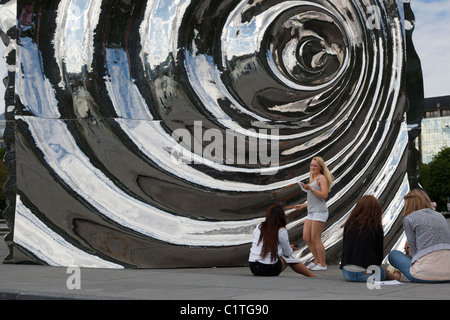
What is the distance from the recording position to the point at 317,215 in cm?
930

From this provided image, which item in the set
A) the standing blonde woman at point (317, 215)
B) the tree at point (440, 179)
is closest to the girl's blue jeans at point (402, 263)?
the standing blonde woman at point (317, 215)

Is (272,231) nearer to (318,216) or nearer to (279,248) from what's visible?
(279,248)

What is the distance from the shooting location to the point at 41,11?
31.8 feet

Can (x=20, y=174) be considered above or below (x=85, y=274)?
above

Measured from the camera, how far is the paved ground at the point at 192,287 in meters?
6.60

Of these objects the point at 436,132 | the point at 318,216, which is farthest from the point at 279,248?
the point at 436,132

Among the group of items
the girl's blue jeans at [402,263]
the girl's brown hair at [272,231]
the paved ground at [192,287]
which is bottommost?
the paved ground at [192,287]

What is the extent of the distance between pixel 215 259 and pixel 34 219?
2630 mm

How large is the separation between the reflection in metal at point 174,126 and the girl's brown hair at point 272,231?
144cm

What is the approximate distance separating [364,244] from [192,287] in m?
1.99

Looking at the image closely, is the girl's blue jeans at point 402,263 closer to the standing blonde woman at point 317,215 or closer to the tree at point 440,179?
the standing blonde woman at point 317,215
